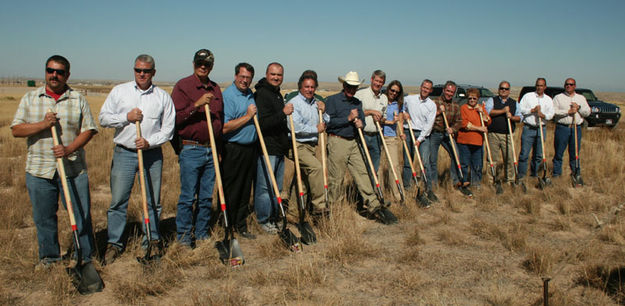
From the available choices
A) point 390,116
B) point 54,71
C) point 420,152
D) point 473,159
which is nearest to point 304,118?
point 390,116

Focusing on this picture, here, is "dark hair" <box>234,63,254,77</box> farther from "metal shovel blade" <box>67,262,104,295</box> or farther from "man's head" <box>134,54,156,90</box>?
"metal shovel blade" <box>67,262,104,295</box>

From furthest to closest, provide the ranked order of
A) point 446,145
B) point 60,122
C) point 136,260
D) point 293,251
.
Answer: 1. point 446,145
2. point 293,251
3. point 136,260
4. point 60,122

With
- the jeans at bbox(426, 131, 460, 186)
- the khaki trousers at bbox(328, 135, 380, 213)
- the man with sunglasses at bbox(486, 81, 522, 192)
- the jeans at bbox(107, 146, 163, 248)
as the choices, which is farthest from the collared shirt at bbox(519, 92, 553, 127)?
the jeans at bbox(107, 146, 163, 248)

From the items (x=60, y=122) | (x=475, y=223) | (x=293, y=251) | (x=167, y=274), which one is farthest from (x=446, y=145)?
(x=60, y=122)

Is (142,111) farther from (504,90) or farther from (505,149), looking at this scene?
(505,149)

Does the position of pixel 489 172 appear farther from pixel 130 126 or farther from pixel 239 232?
pixel 130 126

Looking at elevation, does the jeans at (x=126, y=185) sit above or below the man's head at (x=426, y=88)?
below

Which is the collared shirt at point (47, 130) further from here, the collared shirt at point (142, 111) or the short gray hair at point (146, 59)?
the short gray hair at point (146, 59)

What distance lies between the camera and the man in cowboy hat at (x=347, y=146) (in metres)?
6.50

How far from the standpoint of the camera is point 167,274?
4.46 meters

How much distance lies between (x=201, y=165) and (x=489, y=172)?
6.36 meters

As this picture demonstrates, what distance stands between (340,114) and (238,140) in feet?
5.78

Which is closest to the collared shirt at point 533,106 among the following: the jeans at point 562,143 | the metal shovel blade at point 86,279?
the jeans at point 562,143

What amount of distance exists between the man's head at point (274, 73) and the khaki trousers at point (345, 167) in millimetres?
1396
